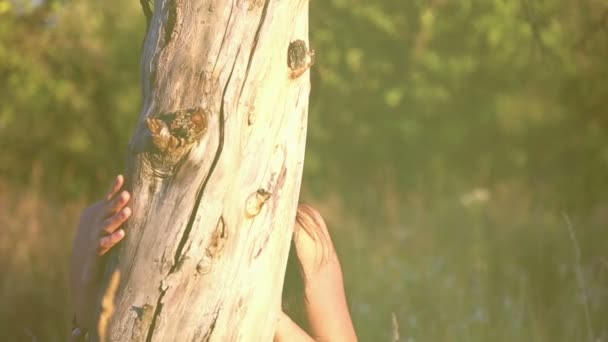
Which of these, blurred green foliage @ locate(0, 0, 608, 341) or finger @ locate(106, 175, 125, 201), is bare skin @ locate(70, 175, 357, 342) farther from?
blurred green foliage @ locate(0, 0, 608, 341)

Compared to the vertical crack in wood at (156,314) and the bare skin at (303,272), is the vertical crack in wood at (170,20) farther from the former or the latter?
the vertical crack in wood at (156,314)

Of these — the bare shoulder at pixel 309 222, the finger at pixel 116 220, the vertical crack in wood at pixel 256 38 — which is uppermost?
the vertical crack in wood at pixel 256 38

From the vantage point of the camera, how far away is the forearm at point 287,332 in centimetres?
246

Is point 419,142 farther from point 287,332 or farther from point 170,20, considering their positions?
point 170,20

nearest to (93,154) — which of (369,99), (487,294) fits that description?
(369,99)

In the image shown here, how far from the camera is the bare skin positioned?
7.38 ft

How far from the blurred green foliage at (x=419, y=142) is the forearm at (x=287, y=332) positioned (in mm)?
2275

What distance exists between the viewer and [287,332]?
247 centimetres

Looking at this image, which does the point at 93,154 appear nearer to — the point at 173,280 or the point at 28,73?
the point at 28,73

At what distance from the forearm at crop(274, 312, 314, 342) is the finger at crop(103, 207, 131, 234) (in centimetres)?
61

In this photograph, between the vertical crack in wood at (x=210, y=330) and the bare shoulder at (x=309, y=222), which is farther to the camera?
the bare shoulder at (x=309, y=222)

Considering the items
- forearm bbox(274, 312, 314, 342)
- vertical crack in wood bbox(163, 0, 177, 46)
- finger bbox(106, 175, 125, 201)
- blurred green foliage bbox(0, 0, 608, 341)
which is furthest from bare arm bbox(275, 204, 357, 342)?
blurred green foliage bbox(0, 0, 608, 341)

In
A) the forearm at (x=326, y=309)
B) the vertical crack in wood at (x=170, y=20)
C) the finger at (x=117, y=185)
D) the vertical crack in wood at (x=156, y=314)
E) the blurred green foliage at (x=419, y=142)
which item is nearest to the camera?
the vertical crack in wood at (x=156, y=314)

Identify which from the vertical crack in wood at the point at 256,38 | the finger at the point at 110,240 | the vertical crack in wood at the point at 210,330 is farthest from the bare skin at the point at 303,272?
the vertical crack in wood at the point at 256,38
